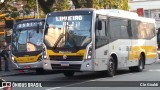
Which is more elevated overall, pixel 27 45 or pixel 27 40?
pixel 27 40

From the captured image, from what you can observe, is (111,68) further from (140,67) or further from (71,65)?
(140,67)

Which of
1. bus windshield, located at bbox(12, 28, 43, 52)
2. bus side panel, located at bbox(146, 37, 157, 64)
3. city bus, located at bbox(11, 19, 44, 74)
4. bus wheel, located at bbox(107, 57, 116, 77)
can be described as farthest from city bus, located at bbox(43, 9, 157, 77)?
bus side panel, located at bbox(146, 37, 157, 64)

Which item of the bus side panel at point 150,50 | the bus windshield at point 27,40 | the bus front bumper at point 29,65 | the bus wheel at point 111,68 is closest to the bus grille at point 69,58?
the bus wheel at point 111,68

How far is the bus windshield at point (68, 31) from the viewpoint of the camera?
17.5 meters

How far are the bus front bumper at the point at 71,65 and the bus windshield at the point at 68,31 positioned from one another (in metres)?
0.65

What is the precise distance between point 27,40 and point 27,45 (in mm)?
294

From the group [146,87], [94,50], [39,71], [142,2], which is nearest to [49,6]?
[39,71]

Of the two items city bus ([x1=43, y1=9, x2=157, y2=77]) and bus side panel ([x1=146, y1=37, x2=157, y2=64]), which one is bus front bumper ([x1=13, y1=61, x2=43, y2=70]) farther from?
bus side panel ([x1=146, y1=37, x2=157, y2=64])

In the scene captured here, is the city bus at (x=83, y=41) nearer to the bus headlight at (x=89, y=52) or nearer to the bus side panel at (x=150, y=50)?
the bus headlight at (x=89, y=52)

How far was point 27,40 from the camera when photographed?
76.0 feet

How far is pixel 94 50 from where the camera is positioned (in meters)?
17.5

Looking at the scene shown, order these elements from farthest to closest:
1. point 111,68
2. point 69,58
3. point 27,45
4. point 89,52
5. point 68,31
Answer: point 27,45 → point 111,68 → point 68,31 → point 69,58 → point 89,52

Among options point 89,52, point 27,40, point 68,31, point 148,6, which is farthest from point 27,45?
point 148,6

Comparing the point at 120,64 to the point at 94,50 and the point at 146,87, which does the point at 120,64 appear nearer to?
the point at 94,50
